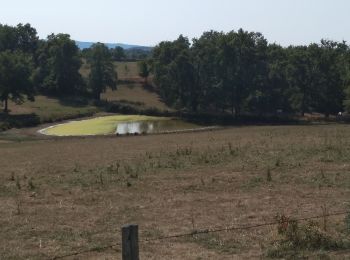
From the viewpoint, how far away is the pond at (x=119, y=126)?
66.4 metres

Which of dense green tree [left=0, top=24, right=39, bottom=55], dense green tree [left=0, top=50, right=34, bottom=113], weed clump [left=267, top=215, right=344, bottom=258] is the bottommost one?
weed clump [left=267, top=215, right=344, bottom=258]

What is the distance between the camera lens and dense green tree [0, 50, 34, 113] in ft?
276

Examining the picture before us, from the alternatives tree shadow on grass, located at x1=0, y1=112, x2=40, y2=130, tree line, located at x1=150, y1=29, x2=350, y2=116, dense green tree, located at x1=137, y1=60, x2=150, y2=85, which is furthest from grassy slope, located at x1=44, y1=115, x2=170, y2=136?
dense green tree, located at x1=137, y1=60, x2=150, y2=85

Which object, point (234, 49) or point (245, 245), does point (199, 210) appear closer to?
point (245, 245)

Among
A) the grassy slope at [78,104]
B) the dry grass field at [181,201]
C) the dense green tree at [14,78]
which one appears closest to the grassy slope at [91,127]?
the grassy slope at [78,104]

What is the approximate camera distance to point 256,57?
315 ft

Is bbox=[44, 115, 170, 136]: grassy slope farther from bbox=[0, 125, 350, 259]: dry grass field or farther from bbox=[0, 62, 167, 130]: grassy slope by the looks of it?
bbox=[0, 125, 350, 259]: dry grass field

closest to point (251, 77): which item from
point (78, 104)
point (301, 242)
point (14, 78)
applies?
point (78, 104)

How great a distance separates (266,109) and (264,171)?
235 ft

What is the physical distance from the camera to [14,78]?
84500mm

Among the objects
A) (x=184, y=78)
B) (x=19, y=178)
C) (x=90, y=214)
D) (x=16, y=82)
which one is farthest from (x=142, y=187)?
(x=184, y=78)

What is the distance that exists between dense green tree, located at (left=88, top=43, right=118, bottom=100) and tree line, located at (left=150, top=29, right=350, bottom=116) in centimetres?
1134

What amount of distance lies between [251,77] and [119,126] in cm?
3171

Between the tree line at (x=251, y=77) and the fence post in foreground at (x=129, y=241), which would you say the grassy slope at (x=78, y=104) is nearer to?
the tree line at (x=251, y=77)
